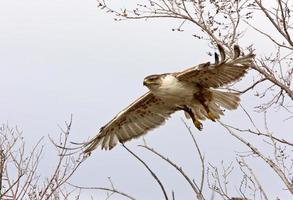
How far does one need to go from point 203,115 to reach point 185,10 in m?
2.63

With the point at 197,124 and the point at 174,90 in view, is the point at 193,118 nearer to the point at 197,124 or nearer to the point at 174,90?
the point at 197,124

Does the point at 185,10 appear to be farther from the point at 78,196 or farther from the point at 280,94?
the point at 78,196

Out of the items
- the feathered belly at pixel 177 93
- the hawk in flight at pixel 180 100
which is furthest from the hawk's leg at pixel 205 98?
the feathered belly at pixel 177 93

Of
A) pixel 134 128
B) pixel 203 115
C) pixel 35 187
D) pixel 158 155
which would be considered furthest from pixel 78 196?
pixel 158 155

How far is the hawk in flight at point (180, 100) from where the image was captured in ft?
20.8

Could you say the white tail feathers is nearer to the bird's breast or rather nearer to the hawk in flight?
the hawk in flight

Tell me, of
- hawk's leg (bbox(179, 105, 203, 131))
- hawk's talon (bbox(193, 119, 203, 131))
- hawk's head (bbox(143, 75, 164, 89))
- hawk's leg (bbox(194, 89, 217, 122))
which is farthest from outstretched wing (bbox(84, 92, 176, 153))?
hawk's head (bbox(143, 75, 164, 89))

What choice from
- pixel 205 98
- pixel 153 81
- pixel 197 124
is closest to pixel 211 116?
pixel 197 124

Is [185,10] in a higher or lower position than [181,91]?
higher

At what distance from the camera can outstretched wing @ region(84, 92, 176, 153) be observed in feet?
23.9

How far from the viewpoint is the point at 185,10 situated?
8984 mm

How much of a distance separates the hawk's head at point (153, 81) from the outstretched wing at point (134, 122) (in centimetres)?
76

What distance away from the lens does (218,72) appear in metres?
6.46

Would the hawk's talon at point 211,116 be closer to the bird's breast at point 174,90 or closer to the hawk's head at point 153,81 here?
the bird's breast at point 174,90
